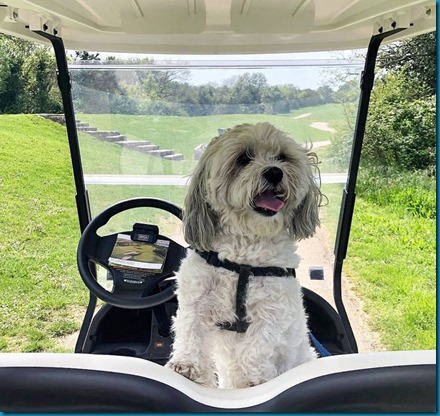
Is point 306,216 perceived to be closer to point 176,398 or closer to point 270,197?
point 270,197

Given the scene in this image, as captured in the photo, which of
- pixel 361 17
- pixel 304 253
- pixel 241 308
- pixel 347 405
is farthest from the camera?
pixel 304 253

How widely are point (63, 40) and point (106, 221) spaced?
2.56 feet

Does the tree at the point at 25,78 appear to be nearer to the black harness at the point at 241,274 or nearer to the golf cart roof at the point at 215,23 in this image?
the golf cart roof at the point at 215,23

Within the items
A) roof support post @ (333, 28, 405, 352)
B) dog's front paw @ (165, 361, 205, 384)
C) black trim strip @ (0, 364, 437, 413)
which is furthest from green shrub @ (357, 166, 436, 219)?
black trim strip @ (0, 364, 437, 413)

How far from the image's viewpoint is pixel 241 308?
62.9 inches

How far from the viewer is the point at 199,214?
1.75 meters

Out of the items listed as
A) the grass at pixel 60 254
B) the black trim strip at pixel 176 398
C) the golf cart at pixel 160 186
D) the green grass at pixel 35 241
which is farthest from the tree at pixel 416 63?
the green grass at pixel 35 241

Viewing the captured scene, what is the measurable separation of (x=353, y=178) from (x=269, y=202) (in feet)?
2.82

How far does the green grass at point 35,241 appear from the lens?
415cm

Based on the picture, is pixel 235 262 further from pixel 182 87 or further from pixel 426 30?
pixel 426 30

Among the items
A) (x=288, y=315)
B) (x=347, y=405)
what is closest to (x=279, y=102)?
(x=288, y=315)

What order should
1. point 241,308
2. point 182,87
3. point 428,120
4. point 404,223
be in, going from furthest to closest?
1. point 404,223
2. point 428,120
3. point 182,87
4. point 241,308

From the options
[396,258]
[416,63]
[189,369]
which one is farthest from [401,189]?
[189,369]

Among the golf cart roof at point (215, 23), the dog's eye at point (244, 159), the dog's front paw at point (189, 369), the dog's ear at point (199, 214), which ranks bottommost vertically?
the dog's front paw at point (189, 369)
